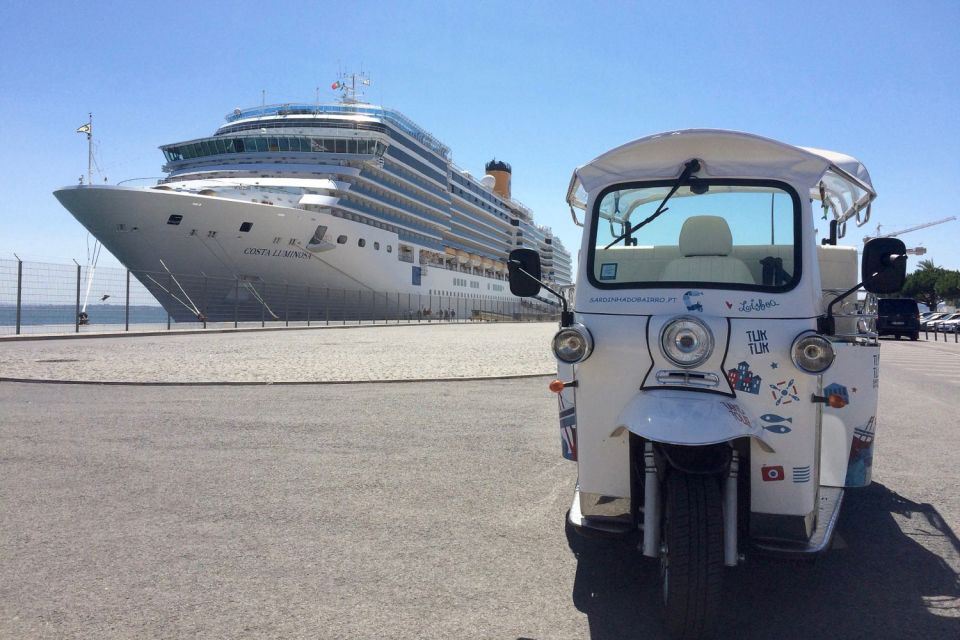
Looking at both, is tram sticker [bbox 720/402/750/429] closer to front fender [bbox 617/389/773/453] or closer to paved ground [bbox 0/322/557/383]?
front fender [bbox 617/389/773/453]

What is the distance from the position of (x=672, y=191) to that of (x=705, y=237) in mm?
295

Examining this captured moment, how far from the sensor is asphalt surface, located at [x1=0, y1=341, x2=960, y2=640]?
270 cm

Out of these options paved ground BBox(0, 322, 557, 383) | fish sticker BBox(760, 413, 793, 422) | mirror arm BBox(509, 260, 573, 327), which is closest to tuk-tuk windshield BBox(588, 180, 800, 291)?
mirror arm BBox(509, 260, 573, 327)

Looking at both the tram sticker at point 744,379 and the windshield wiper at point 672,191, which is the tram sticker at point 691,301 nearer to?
the tram sticker at point 744,379

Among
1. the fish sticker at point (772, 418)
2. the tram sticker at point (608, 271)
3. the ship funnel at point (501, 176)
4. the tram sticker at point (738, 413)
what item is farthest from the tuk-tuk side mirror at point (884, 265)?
the ship funnel at point (501, 176)

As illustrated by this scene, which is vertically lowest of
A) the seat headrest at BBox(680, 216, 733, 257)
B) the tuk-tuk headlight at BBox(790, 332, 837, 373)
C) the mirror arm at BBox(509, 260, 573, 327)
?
the tuk-tuk headlight at BBox(790, 332, 837, 373)

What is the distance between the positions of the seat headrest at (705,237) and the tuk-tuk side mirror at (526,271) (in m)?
0.73

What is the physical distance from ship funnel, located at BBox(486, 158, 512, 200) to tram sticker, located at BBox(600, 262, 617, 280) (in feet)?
224

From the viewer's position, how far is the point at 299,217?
32.9m

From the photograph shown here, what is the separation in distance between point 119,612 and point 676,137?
3.02 metres

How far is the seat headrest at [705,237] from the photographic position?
3.42 metres

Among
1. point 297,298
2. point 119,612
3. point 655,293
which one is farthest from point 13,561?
point 297,298

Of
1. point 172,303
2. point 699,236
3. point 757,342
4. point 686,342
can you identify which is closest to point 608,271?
point 699,236

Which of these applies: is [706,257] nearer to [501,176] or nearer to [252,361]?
[252,361]
